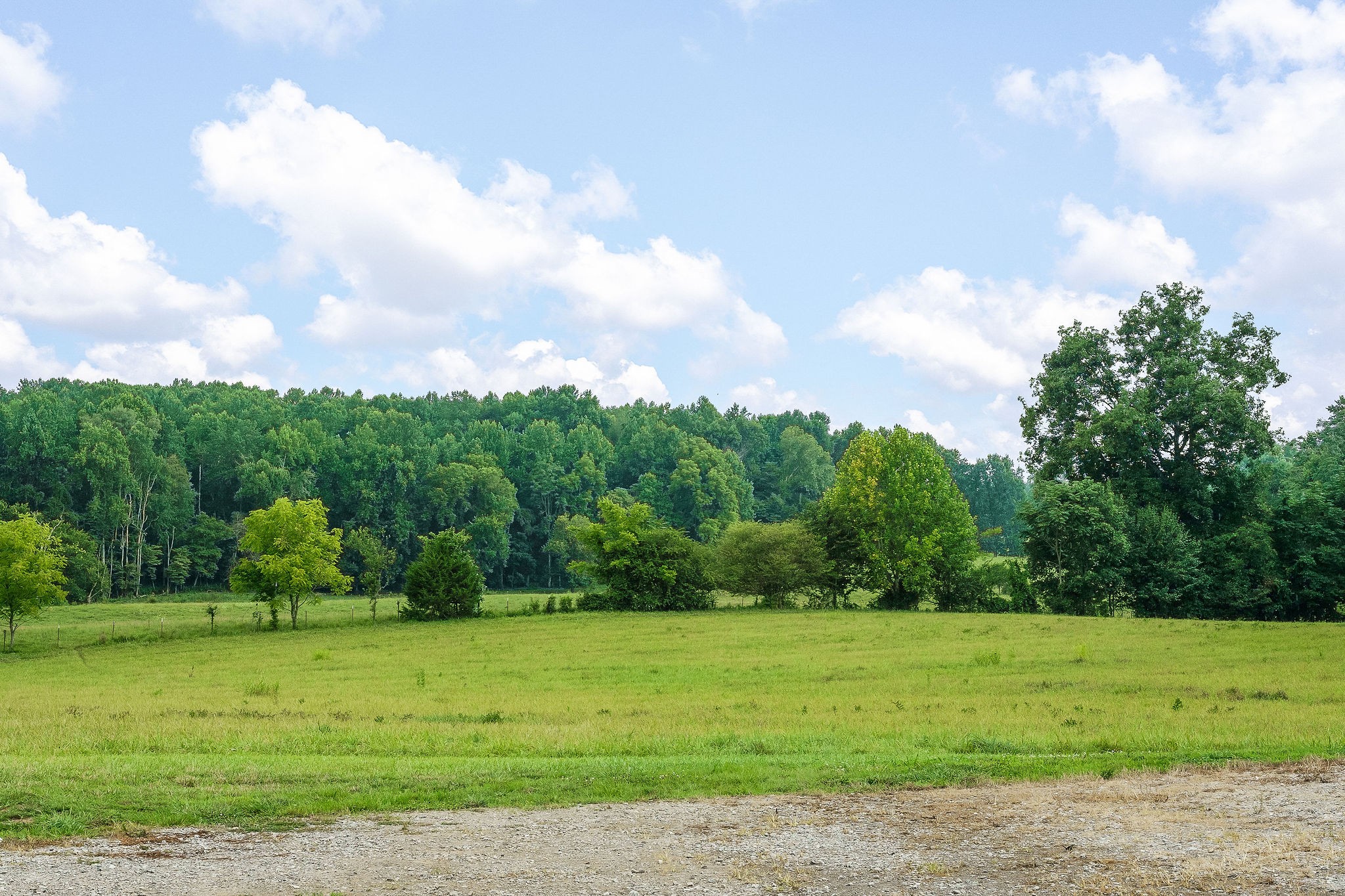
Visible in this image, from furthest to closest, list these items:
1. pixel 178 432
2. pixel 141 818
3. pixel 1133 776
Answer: pixel 178 432, pixel 1133 776, pixel 141 818

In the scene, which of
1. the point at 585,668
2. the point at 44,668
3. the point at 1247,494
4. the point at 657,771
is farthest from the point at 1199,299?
the point at 44,668

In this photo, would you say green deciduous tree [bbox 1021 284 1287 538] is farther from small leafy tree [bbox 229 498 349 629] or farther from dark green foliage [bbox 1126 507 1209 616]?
small leafy tree [bbox 229 498 349 629]

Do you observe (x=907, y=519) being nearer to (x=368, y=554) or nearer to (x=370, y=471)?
(x=368, y=554)

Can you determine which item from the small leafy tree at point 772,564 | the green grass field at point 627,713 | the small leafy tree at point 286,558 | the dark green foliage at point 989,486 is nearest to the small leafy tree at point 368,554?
the small leafy tree at point 286,558

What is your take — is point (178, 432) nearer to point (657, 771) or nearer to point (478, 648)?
point (478, 648)

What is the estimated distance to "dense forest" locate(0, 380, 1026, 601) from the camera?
91.1 meters

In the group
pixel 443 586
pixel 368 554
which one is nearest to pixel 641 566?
pixel 443 586

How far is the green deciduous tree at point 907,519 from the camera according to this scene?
5938 centimetres

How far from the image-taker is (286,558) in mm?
53906

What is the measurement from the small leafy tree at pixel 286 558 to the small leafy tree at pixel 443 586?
171 inches

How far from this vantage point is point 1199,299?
2154 inches

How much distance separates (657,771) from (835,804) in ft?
9.67

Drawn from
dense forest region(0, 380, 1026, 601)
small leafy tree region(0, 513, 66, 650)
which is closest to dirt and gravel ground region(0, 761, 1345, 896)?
small leafy tree region(0, 513, 66, 650)

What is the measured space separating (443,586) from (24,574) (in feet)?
71.9
